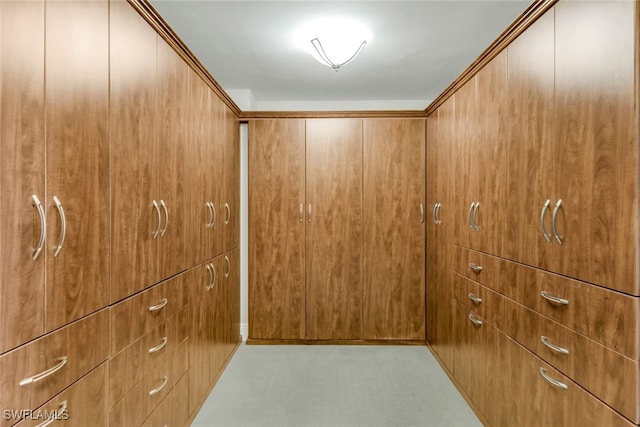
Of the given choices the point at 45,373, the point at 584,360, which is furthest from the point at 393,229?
the point at 45,373

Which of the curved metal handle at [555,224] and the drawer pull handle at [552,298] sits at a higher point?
the curved metal handle at [555,224]

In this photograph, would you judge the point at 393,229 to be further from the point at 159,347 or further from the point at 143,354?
the point at 143,354

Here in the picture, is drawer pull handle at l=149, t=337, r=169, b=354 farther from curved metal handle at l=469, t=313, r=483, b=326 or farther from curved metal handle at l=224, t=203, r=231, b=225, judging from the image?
curved metal handle at l=469, t=313, r=483, b=326

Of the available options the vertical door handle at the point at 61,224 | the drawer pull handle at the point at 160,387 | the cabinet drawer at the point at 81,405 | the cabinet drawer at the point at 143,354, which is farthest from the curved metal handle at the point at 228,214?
the vertical door handle at the point at 61,224

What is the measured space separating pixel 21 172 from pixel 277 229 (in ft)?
8.49

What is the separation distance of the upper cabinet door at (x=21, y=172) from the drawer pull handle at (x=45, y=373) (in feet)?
0.37

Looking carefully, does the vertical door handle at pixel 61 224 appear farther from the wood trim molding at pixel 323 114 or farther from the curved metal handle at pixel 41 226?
the wood trim molding at pixel 323 114

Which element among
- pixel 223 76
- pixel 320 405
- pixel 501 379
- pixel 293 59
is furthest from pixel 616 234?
pixel 223 76

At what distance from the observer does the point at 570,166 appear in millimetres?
1404

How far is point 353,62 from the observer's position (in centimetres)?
301

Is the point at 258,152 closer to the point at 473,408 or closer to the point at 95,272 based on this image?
the point at 95,272

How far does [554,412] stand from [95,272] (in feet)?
6.23

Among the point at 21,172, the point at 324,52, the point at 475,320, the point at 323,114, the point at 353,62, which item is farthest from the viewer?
the point at 323,114

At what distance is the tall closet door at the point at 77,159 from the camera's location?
1.08m
